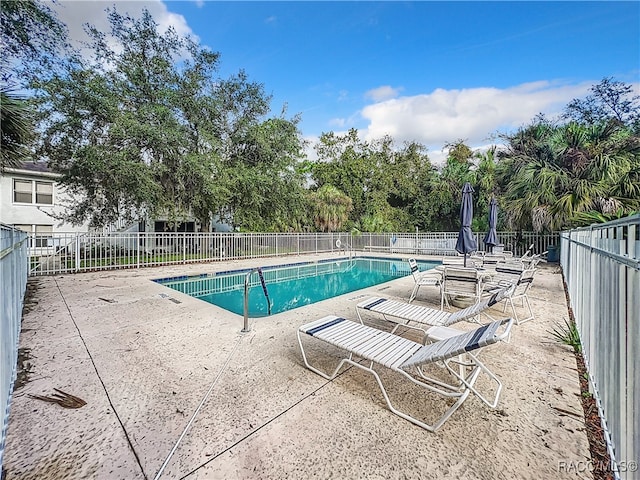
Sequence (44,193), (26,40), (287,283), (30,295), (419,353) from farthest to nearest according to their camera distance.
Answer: (44,193)
(287,283)
(26,40)
(30,295)
(419,353)

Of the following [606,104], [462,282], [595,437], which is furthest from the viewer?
[606,104]

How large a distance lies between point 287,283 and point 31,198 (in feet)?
50.2

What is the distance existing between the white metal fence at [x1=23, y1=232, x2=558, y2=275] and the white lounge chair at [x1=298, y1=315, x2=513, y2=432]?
10.2 metres

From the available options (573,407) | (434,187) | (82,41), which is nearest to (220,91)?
(82,41)

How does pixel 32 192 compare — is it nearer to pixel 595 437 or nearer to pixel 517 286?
pixel 517 286

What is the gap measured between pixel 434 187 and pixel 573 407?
21446 millimetres

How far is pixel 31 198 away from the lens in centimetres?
1506

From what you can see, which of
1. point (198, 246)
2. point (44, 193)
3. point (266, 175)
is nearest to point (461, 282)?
point (198, 246)

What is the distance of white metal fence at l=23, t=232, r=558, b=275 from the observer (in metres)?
9.52

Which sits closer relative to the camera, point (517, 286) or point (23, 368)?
point (23, 368)

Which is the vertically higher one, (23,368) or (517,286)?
(517,286)

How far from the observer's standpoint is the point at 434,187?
2195cm

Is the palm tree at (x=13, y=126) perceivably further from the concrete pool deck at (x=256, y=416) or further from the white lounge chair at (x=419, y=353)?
the white lounge chair at (x=419, y=353)

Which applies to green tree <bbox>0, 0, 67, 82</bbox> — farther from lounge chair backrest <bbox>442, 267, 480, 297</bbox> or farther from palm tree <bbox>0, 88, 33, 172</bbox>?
lounge chair backrest <bbox>442, 267, 480, 297</bbox>
